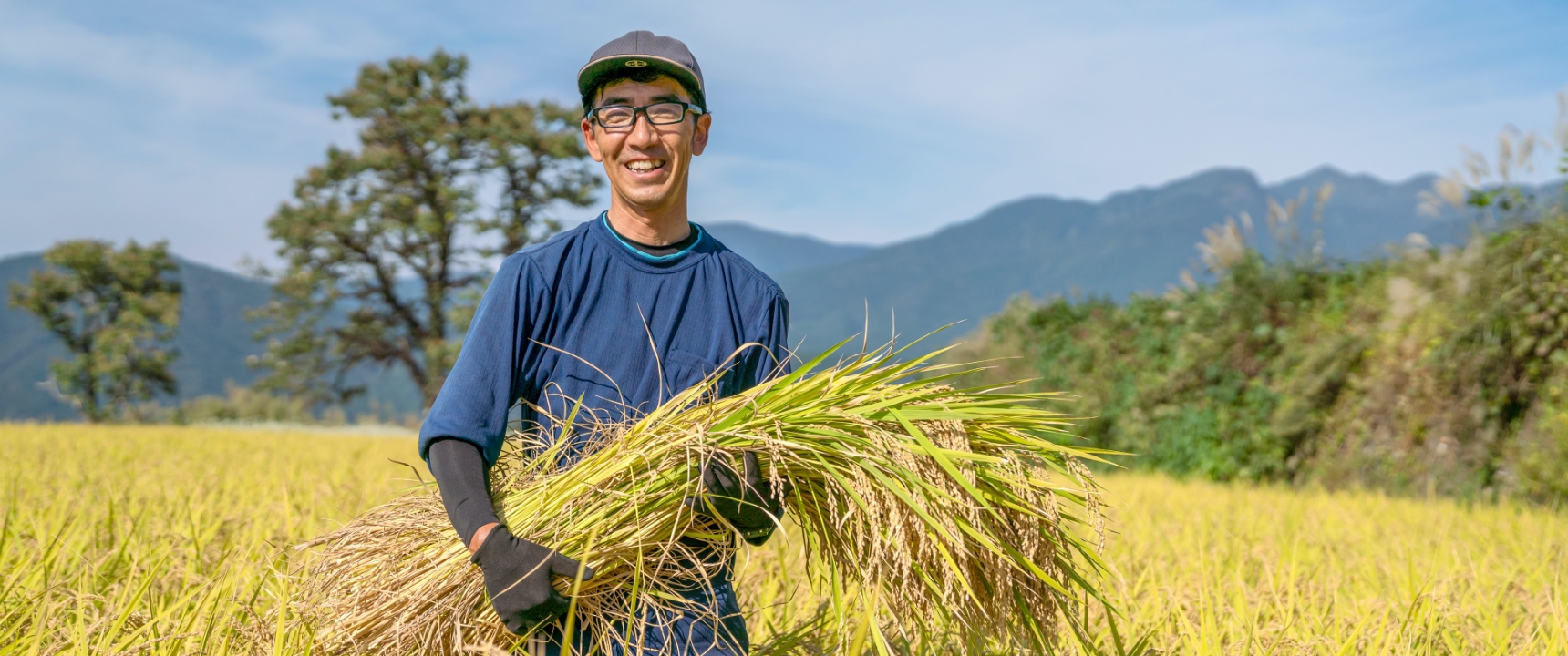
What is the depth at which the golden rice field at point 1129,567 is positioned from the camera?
8.32ft

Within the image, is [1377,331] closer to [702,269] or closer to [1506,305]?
[1506,305]

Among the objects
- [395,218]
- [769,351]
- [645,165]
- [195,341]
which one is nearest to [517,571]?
[769,351]

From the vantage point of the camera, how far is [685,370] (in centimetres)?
195

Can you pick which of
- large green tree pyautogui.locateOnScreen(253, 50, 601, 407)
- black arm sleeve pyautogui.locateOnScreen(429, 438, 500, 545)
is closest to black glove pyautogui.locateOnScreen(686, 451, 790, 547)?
black arm sleeve pyautogui.locateOnScreen(429, 438, 500, 545)

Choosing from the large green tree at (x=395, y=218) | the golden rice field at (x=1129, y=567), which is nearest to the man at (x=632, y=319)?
the golden rice field at (x=1129, y=567)

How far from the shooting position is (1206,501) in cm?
647

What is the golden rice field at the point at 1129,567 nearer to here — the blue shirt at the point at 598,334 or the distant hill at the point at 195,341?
the blue shirt at the point at 598,334

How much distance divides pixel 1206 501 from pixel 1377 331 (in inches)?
96.9

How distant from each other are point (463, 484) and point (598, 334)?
0.42m

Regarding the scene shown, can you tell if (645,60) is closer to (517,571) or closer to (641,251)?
(641,251)

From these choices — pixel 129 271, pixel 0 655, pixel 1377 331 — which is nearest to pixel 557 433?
pixel 0 655

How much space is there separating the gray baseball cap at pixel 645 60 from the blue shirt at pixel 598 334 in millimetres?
323

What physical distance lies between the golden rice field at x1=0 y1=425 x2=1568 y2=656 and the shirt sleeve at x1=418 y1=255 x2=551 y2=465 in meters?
0.15

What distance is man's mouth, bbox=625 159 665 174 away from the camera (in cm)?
198
